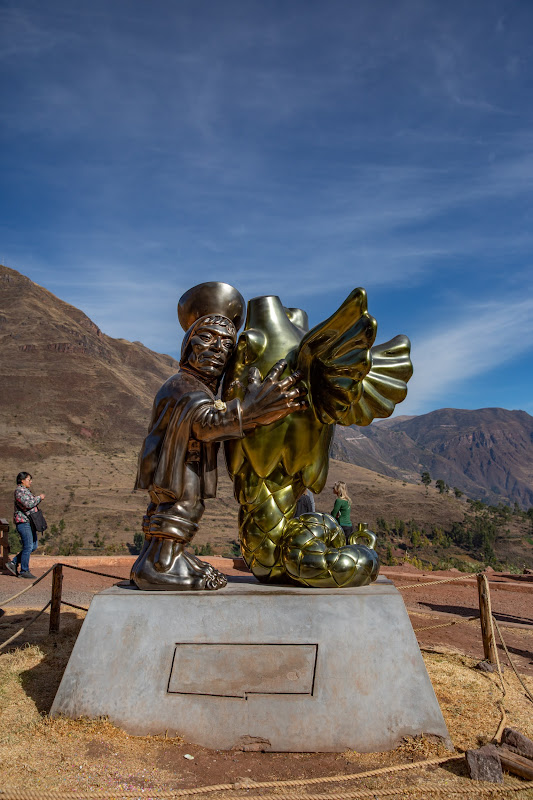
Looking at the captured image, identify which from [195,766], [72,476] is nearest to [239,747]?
[195,766]

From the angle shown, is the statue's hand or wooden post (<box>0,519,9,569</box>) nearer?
the statue's hand

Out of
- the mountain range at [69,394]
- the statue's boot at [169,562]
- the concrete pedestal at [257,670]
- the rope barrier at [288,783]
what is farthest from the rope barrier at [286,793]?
the mountain range at [69,394]

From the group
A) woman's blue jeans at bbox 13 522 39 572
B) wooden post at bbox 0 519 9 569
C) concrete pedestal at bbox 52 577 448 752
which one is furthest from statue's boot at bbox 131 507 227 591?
wooden post at bbox 0 519 9 569

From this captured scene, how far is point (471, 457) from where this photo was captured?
178 m

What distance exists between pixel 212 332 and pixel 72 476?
4129 centimetres

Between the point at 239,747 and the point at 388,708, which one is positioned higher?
the point at 388,708

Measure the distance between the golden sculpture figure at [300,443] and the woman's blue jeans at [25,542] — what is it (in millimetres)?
6009

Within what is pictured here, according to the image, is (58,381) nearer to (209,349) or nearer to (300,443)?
(209,349)

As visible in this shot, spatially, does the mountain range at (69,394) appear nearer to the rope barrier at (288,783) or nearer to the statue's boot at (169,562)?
the statue's boot at (169,562)

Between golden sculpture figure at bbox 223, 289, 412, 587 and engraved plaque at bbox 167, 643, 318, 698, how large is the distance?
54 cm

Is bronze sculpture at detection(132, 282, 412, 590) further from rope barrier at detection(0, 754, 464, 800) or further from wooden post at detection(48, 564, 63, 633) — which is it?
wooden post at detection(48, 564, 63, 633)

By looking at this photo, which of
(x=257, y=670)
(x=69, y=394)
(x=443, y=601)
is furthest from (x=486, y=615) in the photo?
(x=69, y=394)

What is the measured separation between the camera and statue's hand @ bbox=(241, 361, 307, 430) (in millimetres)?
3471

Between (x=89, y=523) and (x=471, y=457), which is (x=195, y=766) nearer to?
(x=89, y=523)
